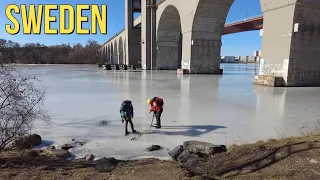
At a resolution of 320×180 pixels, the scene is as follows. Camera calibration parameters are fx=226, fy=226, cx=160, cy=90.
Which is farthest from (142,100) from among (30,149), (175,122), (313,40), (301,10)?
(313,40)

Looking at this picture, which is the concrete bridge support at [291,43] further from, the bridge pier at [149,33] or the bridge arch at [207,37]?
the bridge pier at [149,33]

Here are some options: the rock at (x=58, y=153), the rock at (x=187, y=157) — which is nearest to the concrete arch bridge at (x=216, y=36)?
the rock at (x=187, y=157)

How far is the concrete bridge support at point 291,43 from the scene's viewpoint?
511 inches

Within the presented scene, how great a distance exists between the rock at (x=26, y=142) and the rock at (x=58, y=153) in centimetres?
53

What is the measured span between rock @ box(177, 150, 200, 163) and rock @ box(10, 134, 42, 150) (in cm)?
293

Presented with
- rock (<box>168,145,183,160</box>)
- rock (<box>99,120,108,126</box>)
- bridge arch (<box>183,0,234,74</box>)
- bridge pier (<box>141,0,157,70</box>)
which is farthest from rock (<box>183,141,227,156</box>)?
bridge pier (<box>141,0,157,70</box>)

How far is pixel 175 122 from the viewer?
608 centimetres

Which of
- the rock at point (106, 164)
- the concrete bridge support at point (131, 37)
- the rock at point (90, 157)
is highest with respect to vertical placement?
the concrete bridge support at point (131, 37)

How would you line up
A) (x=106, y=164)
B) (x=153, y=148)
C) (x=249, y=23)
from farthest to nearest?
(x=249, y=23) → (x=153, y=148) → (x=106, y=164)

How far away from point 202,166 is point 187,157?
1.30 feet

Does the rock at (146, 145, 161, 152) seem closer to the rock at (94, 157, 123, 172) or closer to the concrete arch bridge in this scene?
the rock at (94, 157, 123, 172)

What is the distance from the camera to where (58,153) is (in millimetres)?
4074

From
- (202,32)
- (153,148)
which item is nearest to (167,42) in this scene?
(202,32)

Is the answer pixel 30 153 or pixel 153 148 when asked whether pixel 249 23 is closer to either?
pixel 153 148
